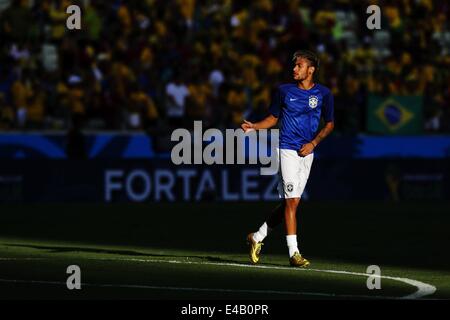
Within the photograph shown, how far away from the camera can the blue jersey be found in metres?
13.6

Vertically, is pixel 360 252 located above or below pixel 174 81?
below

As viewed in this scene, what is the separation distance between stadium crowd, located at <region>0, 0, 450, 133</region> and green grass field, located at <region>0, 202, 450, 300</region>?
109 inches

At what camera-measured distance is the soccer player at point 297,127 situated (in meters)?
13.5

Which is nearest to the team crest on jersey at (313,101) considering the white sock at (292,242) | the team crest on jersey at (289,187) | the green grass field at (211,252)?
the team crest on jersey at (289,187)

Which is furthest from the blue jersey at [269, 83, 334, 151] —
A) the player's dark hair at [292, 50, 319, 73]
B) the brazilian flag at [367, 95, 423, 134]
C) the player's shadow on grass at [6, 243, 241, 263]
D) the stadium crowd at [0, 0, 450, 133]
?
the brazilian flag at [367, 95, 423, 134]

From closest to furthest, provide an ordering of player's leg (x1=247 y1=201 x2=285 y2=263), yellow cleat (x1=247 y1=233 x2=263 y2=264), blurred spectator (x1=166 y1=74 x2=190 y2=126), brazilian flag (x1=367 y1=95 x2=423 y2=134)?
player's leg (x1=247 y1=201 x2=285 y2=263) → yellow cleat (x1=247 y1=233 x2=263 y2=264) → blurred spectator (x1=166 y1=74 x2=190 y2=126) → brazilian flag (x1=367 y1=95 x2=423 y2=134)

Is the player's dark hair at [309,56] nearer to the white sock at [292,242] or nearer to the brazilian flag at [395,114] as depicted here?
the white sock at [292,242]

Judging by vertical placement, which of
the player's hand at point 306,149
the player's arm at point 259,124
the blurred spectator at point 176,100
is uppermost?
the blurred spectator at point 176,100

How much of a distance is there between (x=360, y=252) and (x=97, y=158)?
1158 centimetres

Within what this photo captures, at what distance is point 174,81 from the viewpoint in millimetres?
28125

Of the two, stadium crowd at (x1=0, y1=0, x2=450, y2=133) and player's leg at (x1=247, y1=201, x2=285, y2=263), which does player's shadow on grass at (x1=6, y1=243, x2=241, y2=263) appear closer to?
player's leg at (x1=247, y1=201, x2=285, y2=263)

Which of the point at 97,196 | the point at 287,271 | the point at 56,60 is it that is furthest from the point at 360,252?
the point at 56,60

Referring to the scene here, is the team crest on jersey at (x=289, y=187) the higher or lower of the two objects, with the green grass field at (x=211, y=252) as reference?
higher
